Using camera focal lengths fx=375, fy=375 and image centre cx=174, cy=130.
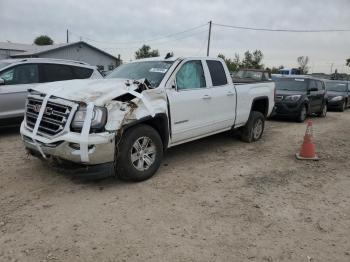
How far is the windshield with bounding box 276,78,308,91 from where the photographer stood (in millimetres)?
13863

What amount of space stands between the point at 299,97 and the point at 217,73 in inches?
278

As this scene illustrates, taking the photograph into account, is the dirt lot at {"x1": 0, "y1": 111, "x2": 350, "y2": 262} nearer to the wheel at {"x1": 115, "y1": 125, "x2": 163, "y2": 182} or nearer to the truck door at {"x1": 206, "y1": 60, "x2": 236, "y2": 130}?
the wheel at {"x1": 115, "y1": 125, "x2": 163, "y2": 182}

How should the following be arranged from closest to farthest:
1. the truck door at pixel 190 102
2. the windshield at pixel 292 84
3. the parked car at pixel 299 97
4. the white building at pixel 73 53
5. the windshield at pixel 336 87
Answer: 1. the truck door at pixel 190 102
2. the parked car at pixel 299 97
3. the windshield at pixel 292 84
4. the windshield at pixel 336 87
5. the white building at pixel 73 53

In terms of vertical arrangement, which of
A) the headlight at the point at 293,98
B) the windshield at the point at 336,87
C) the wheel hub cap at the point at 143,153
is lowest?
the wheel hub cap at the point at 143,153

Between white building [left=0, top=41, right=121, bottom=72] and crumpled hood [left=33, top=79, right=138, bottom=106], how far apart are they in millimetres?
28064

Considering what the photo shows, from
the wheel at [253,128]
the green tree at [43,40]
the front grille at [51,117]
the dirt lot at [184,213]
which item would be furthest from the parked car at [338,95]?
the green tree at [43,40]

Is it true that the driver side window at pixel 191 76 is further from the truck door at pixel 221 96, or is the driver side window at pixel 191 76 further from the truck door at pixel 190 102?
the truck door at pixel 221 96

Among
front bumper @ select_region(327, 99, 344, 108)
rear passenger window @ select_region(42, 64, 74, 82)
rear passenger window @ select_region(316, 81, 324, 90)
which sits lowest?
front bumper @ select_region(327, 99, 344, 108)

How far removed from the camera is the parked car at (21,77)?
323 inches

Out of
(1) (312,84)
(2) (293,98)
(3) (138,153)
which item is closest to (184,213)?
(3) (138,153)

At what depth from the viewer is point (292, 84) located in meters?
14.0

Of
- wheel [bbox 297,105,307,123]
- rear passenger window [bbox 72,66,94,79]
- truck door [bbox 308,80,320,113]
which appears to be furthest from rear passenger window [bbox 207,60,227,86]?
truck door [bbox 308,80,320,113]

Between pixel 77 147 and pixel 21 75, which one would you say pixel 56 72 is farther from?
pixel 77 147

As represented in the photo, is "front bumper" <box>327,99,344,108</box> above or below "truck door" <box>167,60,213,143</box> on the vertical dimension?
below
